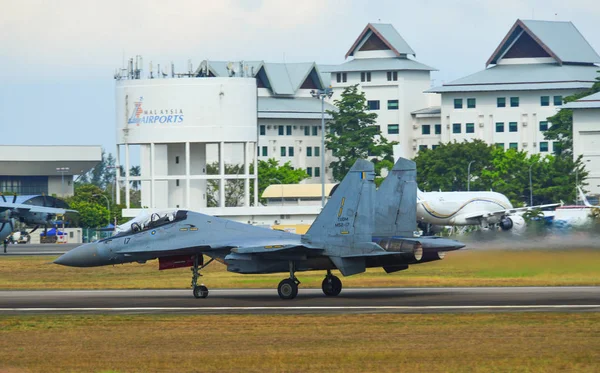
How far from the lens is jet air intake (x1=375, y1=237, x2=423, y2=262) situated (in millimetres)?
34531

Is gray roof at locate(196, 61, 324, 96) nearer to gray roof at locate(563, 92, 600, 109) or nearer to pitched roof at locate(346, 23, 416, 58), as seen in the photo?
pitched roof at locate(346, 23, 416, 58)

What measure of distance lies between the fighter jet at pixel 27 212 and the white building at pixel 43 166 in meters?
99.6

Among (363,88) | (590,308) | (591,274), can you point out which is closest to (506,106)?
(363,88)

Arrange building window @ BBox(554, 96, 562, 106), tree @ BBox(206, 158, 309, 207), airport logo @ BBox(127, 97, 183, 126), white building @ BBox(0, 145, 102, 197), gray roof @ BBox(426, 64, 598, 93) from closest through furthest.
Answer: airport logo @ BBox(127, 97, 183, 126) < tree @ BBox(206, 158, 309, 207) < gray roof @ BBox(426, 64, 598, 93) < building window @ BBox(554, 96, 562, 106) < white building @ BBox(0, 145, 102, 197)

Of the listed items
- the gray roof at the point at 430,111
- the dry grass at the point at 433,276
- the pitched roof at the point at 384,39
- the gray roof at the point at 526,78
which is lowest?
the dry grass at the point at 433,276

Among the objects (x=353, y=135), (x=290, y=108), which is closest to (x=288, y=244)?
(x=353, y=135)

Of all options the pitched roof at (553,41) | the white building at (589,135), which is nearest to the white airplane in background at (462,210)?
the white building at (589,135)

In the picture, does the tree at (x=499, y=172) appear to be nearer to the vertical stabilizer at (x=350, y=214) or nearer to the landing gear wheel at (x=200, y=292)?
the landing gear wheel at (x=200, y=292)

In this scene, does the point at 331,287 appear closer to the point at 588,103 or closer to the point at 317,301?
the point at 317,301

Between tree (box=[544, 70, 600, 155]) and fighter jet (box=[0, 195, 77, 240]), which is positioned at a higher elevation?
tree (box=[544, 70, 600, 155])

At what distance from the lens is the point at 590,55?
16738 centimetres

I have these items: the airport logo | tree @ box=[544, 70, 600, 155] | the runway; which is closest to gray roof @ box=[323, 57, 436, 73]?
tree @ box=[544, 70, 600, 155]

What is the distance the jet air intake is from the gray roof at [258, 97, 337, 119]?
141456 millimetres

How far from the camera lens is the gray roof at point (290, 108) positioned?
178000mm
